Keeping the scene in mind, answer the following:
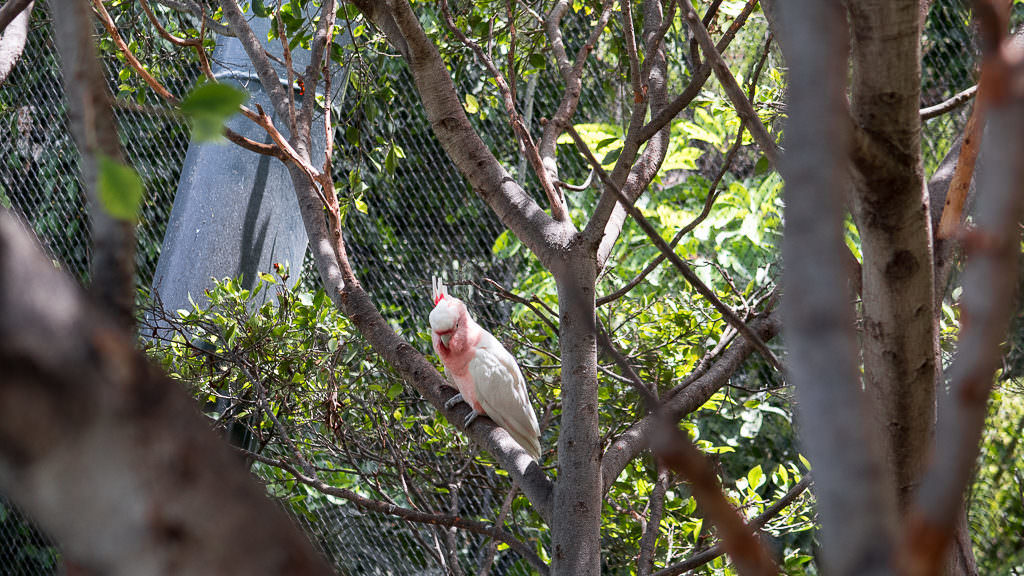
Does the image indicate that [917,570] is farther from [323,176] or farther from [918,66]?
[323,176]

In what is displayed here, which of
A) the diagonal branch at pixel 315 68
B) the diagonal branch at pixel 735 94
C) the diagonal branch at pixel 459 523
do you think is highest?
the diagonal branch at pixel 315 68

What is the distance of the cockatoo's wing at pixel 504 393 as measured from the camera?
1.69 metres

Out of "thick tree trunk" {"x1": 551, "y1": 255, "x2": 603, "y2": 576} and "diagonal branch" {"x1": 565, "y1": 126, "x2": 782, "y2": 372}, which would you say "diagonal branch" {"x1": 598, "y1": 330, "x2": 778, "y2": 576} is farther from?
"thick tree trunk" {"x1": 551, "y1": 255, "x2": 603, "y2": 576}

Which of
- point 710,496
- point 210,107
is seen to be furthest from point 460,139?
point 710,496

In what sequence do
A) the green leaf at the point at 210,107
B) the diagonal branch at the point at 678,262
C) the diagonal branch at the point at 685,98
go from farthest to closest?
the diagonal branch at the point at 685,98
the diagonal branch at the point at 678,262
the green leaf at the point at 210,107

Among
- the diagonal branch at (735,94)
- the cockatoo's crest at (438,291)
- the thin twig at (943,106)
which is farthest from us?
the cockatoo's crest at (438,291)

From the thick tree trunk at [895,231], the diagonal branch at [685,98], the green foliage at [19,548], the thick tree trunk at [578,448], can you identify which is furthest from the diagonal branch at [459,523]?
the green foliage at [19,548]

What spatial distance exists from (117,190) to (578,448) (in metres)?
0.85

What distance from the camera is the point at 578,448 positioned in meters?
1.10

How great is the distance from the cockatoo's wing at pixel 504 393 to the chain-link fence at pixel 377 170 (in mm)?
635

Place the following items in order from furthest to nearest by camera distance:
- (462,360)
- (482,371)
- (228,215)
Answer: (228,215), (462,360), (482,371)

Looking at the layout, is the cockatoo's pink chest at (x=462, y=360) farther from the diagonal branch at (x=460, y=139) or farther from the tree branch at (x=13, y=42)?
the tree branch at (x=13, y=42)

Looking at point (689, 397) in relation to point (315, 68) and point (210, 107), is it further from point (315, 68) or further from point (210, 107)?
point (210, 107)

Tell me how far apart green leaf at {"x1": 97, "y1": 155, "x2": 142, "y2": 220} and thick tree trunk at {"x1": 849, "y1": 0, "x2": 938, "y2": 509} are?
0.39 metres
